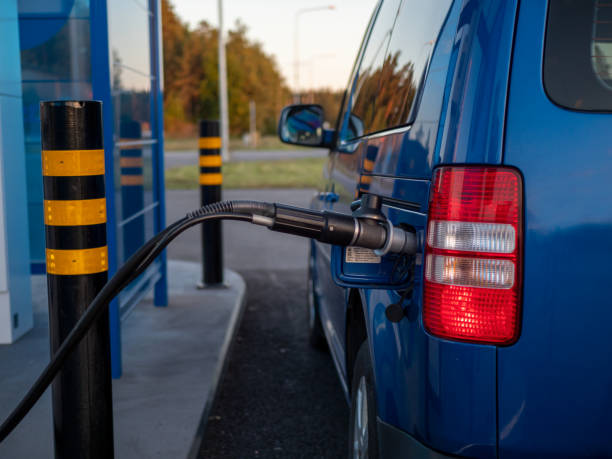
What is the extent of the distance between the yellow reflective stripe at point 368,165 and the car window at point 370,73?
23cm

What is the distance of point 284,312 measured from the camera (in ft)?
18.4

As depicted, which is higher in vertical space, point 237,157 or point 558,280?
point 558,280

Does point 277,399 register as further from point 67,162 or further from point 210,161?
point 210,161

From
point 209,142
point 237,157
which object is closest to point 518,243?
point 209,142

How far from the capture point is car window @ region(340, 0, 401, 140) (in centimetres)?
274

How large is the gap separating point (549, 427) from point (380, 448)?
1.73 feet

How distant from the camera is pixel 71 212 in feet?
7.24

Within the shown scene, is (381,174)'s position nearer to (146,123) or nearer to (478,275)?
(478,275)

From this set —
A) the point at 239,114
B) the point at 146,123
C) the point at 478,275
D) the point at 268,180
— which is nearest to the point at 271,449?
the point at 478,275

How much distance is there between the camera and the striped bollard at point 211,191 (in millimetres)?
5969

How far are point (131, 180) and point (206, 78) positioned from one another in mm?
48751

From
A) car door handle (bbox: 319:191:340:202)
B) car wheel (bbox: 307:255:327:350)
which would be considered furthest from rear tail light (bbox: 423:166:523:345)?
car wheel (bbox: 307:255:327:350)

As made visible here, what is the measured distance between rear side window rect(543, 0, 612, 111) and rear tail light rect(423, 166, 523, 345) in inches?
9.0

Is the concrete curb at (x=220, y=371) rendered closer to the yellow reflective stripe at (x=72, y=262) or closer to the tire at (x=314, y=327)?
the tire at (x=314, y=327)
